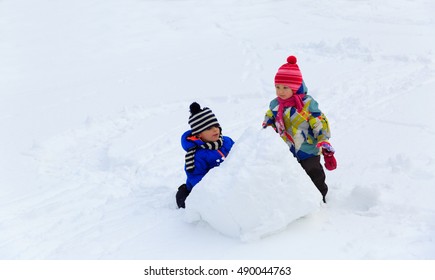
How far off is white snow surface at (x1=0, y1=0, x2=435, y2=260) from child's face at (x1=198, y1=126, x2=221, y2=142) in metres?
0.74

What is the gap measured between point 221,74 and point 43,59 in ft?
13.2

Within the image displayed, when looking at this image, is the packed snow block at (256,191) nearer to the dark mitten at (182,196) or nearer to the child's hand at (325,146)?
the child's hand at (325,146)

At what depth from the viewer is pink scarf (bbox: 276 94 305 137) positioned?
15.1 ft

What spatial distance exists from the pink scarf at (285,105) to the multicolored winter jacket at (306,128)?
28 mm

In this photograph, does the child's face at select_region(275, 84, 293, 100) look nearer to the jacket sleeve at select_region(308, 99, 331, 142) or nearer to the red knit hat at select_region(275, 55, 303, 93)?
the red knit hat at select_region(275, 55, 303, 93)

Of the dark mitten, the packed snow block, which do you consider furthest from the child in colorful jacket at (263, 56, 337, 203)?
the dark mitten

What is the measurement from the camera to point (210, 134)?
4660 millimetres

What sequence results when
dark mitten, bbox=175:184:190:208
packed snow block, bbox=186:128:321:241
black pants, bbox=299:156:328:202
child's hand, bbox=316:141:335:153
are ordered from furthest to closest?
dark mitten, bbox=175:184:190:208 < black pants, bbox=299:156:328:202 < child's hand, bbox=316:141:335:153 < packed snow block, bbox=186:128:321:241

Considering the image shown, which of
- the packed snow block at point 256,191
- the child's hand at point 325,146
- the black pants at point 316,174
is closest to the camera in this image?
the packed snow block at point 256,191

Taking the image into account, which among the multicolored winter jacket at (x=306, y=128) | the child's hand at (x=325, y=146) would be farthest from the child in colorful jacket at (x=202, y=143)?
the child's hand at (x=325, y=146)

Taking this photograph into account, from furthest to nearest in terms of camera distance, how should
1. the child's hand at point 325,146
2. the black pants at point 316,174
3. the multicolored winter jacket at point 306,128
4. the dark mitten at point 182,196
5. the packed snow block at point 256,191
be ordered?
the dark mitten at point 182,196
the black pants at point 316,174
the multicolored winter jacket at point 306,128
the child's hand at point 325,146
the packed snow block at point 256,191

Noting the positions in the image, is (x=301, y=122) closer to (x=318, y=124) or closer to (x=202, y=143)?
(x=318, y=124)

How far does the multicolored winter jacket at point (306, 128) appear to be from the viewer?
452cm

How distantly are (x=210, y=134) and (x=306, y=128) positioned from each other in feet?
2.90
